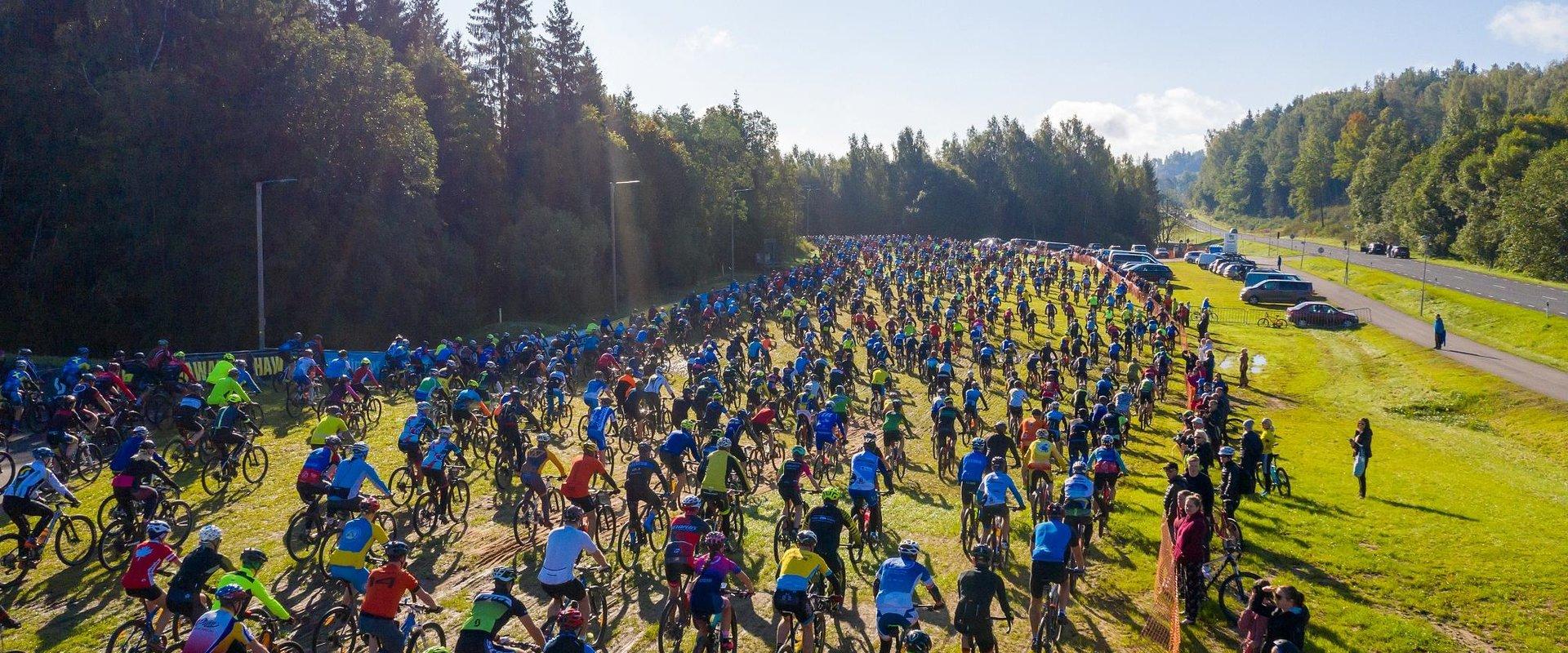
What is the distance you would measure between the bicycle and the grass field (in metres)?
0.25

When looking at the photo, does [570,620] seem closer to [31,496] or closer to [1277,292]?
[31,496]

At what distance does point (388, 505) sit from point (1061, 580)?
12344 millimetres

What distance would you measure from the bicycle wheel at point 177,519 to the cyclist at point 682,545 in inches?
362

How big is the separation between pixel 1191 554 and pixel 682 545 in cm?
648

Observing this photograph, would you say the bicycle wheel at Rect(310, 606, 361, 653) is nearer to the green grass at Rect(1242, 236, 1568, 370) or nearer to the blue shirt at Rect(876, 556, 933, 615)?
the blue shirt at Rect(876, 556, 933, 615)

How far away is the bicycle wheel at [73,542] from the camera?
537 inches

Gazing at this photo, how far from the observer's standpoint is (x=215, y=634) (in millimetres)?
8172

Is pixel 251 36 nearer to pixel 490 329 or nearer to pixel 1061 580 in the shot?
pixel 490 329

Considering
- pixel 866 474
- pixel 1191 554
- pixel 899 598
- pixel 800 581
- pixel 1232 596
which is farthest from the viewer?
pixel 866 474

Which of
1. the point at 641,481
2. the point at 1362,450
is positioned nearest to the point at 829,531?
the point at 641,481

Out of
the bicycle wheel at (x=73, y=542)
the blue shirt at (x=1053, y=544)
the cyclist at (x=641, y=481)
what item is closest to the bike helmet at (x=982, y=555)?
the blue shirt at (x=1053, y=544)

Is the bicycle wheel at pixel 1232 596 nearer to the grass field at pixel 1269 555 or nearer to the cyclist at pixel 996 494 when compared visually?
the grass field at pixel 1269 555

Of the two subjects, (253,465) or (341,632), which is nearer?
(341,632)

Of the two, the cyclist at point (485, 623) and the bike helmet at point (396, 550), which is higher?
the bike helmet at point (396, 550)
